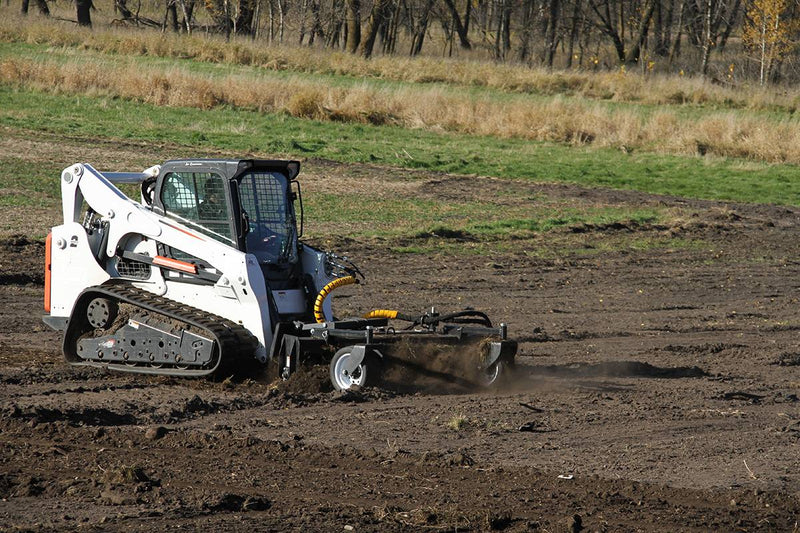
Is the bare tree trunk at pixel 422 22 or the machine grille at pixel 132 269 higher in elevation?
the bare tree trunk at pixel 422 22

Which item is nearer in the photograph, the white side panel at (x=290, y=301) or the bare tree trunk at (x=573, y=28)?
the white side panel at (x=290, y=301)

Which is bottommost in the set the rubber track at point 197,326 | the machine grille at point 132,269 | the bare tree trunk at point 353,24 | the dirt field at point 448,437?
the dirt field at point 448,437

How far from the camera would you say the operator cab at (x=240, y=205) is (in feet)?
34.0

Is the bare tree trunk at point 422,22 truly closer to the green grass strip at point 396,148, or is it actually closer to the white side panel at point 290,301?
the green grass strip at point 396,148

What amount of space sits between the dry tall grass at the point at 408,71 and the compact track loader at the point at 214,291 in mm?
33385

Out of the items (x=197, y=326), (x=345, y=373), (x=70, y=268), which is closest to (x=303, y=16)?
(x=70, y=268)

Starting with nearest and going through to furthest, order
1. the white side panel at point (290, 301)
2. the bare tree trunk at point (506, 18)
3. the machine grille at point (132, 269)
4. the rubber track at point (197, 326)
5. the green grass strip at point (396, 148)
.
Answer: the rubber track at point (197, 326) → the white side panel at point (290, 301) → the machine grille at point (132, 269) → the green grass strip at point (396, 148) → the bare tree trunk at point (506, 18)

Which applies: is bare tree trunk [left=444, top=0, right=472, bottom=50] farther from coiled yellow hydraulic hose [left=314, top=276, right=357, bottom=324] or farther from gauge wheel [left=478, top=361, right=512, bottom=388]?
gauge wheel [left=478, top=361, right=512, bottom=388]

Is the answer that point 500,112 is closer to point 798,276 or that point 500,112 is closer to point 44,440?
point 798,276

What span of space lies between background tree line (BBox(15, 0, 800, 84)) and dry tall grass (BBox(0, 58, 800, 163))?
19.5m

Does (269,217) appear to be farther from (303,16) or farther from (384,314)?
(303,16)

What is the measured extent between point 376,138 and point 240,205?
2007cm

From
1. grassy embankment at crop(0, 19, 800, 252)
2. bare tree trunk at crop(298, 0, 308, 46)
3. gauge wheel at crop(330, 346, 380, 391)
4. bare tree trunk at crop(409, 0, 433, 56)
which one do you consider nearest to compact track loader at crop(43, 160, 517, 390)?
gauge wheel at crop(330, 346, 380, 391)

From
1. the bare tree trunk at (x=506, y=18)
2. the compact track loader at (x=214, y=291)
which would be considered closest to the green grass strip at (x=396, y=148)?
the compact track loader at (x=214, y=291)
